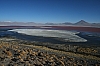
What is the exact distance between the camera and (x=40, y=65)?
9039 millimetres

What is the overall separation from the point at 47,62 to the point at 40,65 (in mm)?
856

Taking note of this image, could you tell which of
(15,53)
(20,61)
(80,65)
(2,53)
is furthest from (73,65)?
(2,53)

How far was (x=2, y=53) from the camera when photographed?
1024 centimetres

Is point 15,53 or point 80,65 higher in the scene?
point 15,53

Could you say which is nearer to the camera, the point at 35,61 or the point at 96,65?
the point at 35,61

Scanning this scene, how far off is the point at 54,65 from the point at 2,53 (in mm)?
3810

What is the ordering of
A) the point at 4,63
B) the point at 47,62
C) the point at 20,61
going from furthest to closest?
the point at 47,62 < the point at 20,61 < the point at 4,63

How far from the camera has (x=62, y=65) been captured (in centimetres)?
964

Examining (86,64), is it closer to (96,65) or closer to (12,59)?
(96,65)

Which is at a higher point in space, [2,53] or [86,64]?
[2,53]

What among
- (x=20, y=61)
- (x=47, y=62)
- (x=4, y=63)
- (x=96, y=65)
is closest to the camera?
(x=4, y=63)

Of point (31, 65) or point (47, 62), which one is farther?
point (47, 62)

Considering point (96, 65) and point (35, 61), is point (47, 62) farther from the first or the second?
point (96, 65)

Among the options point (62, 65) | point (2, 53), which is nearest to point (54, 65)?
point (62, 65)
